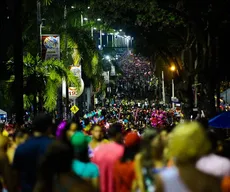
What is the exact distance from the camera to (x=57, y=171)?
534 centimetres

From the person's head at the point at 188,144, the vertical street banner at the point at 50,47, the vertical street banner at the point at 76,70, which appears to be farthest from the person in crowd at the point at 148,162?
the vertical street banner at the point at 76,70

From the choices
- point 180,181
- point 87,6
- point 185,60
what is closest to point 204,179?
point 180,181

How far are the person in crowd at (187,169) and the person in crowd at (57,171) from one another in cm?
62

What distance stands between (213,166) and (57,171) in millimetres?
1237

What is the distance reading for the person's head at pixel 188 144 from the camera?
496 centimetres

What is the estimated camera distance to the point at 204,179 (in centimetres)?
495

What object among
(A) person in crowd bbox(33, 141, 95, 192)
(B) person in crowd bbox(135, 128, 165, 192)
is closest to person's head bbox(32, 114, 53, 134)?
(B) person in crowd bbox(135, 128, 165, 192)

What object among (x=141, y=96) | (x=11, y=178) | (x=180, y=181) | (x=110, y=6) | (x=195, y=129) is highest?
(x=110, y=6)

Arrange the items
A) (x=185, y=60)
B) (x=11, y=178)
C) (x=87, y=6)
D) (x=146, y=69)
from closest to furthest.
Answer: (x=11, y=178)
(x=185, y=60)
(x=87, y=6)
(x=146, y=69)

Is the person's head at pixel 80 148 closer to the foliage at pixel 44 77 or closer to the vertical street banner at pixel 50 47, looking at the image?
the foliage at pixel 44 77

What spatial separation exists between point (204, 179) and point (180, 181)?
0.57ft

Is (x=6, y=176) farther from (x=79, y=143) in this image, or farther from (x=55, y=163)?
(x=55, y=163)

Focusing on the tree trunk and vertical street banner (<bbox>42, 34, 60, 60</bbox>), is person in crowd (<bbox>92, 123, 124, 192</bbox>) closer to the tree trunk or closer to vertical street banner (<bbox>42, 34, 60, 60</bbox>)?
the tree trunk

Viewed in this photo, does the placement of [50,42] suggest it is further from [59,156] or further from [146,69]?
[146,69]
